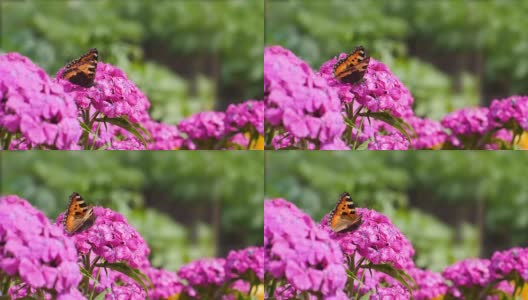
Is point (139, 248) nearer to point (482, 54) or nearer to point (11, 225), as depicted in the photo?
point (11, 225)

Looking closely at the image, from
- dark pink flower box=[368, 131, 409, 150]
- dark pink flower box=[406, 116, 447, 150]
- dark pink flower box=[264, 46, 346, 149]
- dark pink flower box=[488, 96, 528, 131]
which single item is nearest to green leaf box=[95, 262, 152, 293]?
dark pink flower box=[264, 46, 346, 149]

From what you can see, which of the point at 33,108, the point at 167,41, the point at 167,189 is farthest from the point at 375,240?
the point at 167,41

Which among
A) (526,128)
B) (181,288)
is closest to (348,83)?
(526,128)

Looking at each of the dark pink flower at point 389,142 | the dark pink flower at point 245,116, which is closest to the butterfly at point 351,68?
the dark pink flower at point 389,142

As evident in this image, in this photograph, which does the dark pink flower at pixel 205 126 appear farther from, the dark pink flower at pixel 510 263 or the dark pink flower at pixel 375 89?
the dark pink flower at pixel 510 263

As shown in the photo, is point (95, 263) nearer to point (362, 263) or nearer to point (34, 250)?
point (34, 250)

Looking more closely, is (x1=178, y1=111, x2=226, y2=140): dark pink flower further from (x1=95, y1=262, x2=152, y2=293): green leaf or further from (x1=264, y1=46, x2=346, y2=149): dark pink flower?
(x1=95, y1=262, x2=152, y2=293): green leaf
